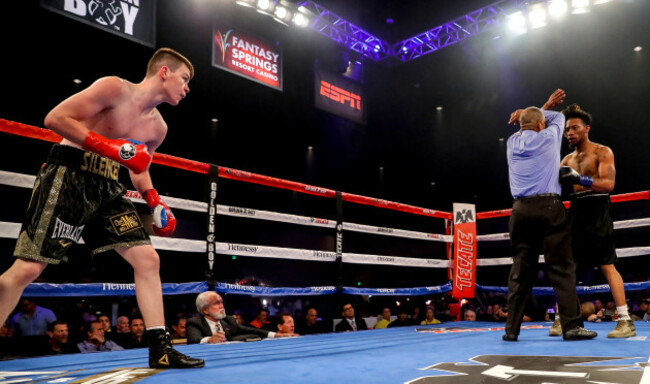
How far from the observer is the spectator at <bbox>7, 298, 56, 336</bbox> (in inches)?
174

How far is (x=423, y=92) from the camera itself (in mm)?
9234

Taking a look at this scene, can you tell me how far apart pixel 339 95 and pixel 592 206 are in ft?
18.5

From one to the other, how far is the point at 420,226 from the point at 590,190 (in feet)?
34.1

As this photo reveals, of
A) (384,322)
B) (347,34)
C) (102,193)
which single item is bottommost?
(384,322)

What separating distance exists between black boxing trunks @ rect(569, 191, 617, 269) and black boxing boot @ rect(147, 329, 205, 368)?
8.01 ft

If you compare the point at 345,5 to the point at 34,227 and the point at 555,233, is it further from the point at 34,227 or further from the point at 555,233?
the point at 34,227

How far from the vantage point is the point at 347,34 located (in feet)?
26.2

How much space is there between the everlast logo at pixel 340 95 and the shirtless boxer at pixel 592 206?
5.15m

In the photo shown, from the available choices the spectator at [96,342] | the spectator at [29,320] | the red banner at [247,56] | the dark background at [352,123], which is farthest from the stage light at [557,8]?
the spectator at [29,320]

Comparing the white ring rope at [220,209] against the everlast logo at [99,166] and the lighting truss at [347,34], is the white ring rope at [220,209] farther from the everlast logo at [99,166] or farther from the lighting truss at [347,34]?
the lighting truss at [347,34]

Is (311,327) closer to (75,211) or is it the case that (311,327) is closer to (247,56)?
(75,211)

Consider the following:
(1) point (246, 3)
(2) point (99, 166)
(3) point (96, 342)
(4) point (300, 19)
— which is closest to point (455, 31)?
(4) point (300, 19)

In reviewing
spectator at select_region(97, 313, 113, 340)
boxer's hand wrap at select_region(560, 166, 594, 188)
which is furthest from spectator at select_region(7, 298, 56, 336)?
boxer's hand wrap at select_region(560, 166, 594, 188)

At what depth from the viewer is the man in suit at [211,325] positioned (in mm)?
2836
